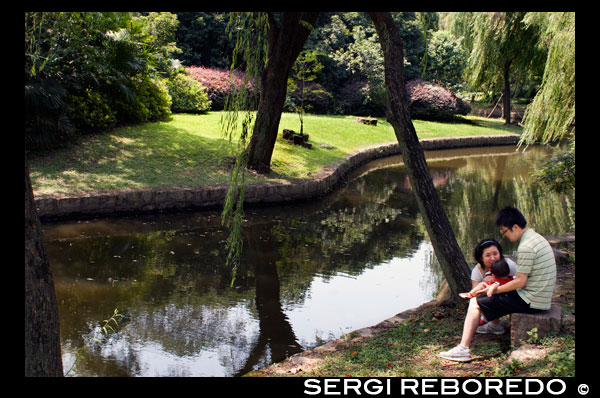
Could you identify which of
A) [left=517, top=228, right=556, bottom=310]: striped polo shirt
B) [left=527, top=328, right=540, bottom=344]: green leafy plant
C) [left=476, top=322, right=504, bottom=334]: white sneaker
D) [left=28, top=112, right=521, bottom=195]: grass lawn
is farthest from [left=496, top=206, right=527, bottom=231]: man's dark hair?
[left=28, top=112, right=521, bottom=195]: grass lawn

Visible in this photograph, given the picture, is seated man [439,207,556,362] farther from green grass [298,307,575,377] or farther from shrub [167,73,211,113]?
shrub [167,73,211,113]

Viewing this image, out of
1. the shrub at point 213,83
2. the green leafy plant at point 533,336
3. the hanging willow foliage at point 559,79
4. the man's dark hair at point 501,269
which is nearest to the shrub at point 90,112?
the shrub at point 213,83

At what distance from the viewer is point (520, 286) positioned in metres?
5.40

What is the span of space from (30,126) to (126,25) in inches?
172

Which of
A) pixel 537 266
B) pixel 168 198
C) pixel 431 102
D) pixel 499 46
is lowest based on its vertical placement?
pixel 168 198

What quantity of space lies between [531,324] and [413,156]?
2277 mm

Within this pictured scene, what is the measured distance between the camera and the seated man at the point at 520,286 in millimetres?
5355

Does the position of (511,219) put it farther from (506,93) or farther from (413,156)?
(506,93)

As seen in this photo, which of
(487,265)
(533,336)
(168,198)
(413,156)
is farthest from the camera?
(168,198)

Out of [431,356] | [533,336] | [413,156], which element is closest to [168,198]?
[413,156]

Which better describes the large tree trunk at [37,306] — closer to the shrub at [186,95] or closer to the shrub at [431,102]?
the shrub at [186,95]

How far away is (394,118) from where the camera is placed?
684cm
